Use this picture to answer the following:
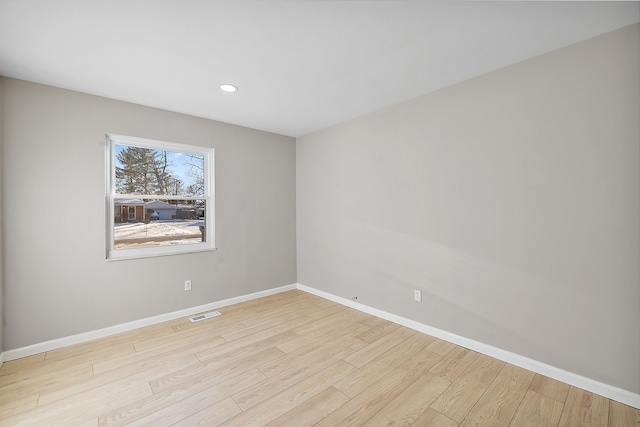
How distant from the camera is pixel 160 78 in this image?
8.07ft

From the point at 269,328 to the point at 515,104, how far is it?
317 centimetres

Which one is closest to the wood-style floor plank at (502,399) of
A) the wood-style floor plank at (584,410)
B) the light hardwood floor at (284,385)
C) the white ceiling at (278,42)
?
the light hardwood floor at (284,385)

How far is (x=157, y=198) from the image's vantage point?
3236 millimetres

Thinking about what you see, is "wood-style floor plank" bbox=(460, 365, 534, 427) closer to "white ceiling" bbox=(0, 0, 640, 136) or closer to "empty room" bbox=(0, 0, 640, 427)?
"empty room" bbox=(0, 0, 640, 427)

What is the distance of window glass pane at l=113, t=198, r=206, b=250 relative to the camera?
9.88ft

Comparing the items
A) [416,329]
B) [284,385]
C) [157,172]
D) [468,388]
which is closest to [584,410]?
[468,388]

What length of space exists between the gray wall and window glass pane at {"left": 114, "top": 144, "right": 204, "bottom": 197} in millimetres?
2216

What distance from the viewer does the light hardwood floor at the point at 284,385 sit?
1.72 meters

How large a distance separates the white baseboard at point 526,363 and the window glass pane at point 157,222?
8.33ft

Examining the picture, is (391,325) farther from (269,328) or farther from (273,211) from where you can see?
(273,211)

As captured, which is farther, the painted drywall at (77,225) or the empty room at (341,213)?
the painted drywall at (77,225)

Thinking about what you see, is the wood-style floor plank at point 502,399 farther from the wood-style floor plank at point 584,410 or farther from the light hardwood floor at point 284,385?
the wood-style floor plank at point 584,410

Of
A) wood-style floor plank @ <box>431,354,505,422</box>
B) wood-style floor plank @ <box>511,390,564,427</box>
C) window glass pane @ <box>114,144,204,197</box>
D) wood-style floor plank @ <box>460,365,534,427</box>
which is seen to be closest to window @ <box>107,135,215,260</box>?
window glass pane @ <box>114,144,204,197</box>

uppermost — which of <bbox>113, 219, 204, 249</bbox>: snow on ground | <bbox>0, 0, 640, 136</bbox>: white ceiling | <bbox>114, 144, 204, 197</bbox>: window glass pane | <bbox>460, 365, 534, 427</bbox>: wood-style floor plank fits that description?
<bbox>0, 0, 640, 136</bbox>: white ceiling
